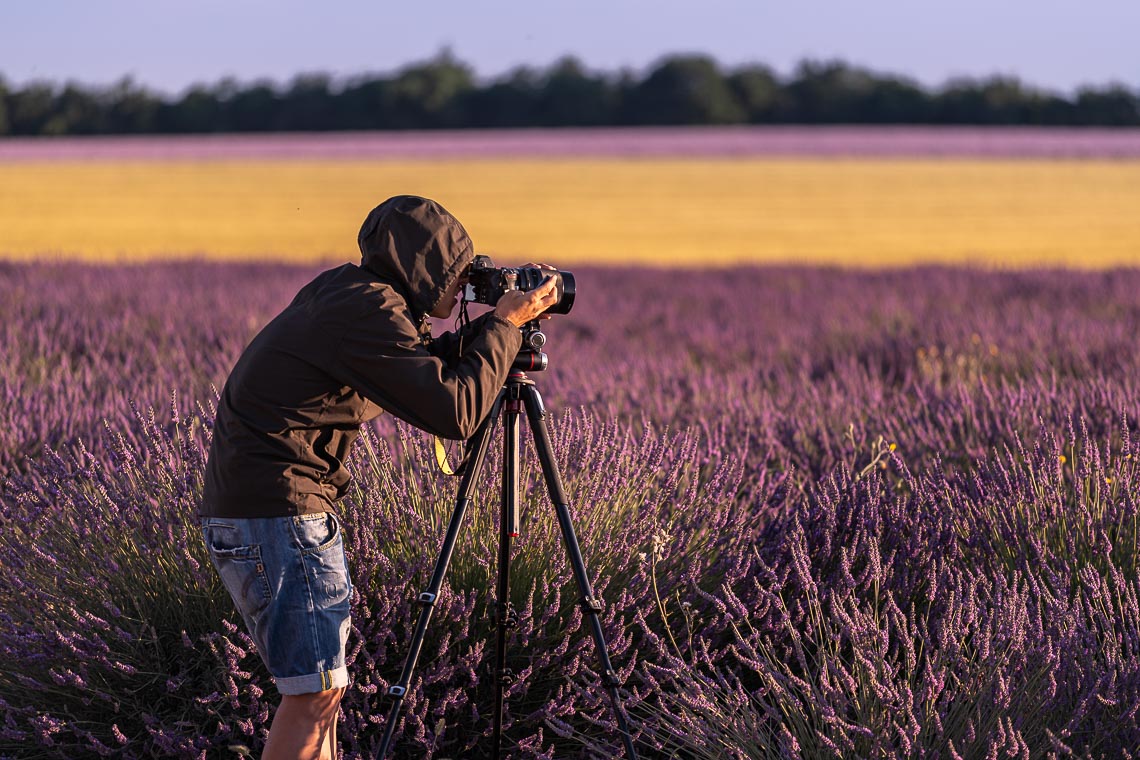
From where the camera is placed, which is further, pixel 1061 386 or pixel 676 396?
pixel 676 396

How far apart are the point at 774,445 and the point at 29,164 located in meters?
46.1

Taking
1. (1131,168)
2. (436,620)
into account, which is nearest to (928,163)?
(1131,168)

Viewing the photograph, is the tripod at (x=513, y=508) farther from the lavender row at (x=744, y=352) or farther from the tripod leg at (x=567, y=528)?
the lavender row at (x=744, y=352)

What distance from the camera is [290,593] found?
103 inches

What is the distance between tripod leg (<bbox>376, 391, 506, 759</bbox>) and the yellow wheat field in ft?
43.1

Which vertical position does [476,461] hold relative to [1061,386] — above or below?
above

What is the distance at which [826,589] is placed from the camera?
371cm

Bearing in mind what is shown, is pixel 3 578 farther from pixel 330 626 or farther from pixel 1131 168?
pixel 1131 168

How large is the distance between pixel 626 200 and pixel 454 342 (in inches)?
1353

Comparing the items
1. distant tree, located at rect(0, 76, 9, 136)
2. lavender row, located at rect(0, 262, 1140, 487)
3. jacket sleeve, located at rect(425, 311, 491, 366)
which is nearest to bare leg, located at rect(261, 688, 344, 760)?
jacket sleeve, located at rect(425, 311, 491, 366)

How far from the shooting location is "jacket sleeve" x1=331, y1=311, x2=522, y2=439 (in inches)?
103

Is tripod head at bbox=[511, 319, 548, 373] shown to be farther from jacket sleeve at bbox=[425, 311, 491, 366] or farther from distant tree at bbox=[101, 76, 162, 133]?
distant tree at bbox=[101, 76, 162, 133]

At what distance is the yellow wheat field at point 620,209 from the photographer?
23.3 metres

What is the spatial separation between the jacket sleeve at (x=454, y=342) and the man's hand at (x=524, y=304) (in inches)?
1.5
